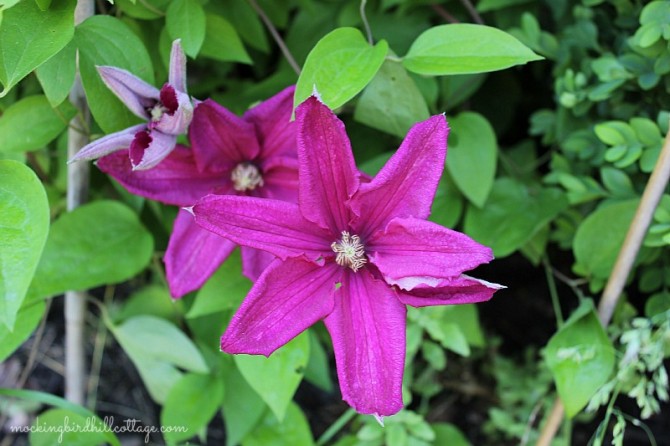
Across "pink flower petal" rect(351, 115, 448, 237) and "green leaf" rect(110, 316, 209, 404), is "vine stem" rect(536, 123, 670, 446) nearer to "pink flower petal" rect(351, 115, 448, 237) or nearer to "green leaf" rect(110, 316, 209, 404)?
"pink flower petal" rect(351, 115, 448, 237)

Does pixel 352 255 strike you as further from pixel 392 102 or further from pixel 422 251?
pixel 392 102

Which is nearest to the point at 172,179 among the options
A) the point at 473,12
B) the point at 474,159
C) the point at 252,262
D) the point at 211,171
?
the point at 211,171

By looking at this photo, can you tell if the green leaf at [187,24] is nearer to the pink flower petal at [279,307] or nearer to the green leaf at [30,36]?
the green leaf at [30,36]

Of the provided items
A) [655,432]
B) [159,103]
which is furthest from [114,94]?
[655,432]

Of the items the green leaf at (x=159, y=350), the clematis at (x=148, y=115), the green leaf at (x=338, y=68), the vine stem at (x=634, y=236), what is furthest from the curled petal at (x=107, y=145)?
the vine stem at (x=634, y=236)

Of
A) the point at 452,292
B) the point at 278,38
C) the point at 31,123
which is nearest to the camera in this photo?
the point at 452,292

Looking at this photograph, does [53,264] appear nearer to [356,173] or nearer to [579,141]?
[356,173]
